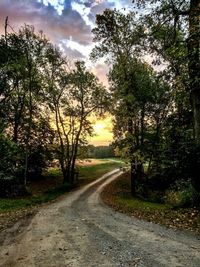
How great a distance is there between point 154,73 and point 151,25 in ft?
54.6

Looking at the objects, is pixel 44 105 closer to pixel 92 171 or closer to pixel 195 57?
pixel 92 171

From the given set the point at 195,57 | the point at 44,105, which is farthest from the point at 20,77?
the point at 195,57

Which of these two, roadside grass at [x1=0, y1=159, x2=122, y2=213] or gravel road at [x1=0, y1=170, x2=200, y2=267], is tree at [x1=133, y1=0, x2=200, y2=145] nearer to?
gravel road at [x1=0, y1=170, x2=200, y2=267]

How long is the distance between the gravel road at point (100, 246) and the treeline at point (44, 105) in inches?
944

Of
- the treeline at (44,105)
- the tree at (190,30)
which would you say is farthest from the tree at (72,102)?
the tree at (190,30)

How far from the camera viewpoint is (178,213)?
15.8 m

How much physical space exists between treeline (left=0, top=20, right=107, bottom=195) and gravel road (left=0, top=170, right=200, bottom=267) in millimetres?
23983

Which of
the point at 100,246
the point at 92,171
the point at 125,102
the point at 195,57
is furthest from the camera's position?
the point at 92,171

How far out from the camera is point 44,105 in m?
43.7

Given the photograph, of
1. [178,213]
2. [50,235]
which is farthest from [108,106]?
[50,235]

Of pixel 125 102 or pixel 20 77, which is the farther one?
pixel 20 77

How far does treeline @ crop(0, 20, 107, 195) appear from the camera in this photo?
3544 centimetres

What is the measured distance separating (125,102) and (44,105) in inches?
651

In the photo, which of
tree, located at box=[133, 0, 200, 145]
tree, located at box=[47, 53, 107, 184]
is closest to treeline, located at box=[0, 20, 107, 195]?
tree, located at box=[47, 53, 107, 184]
